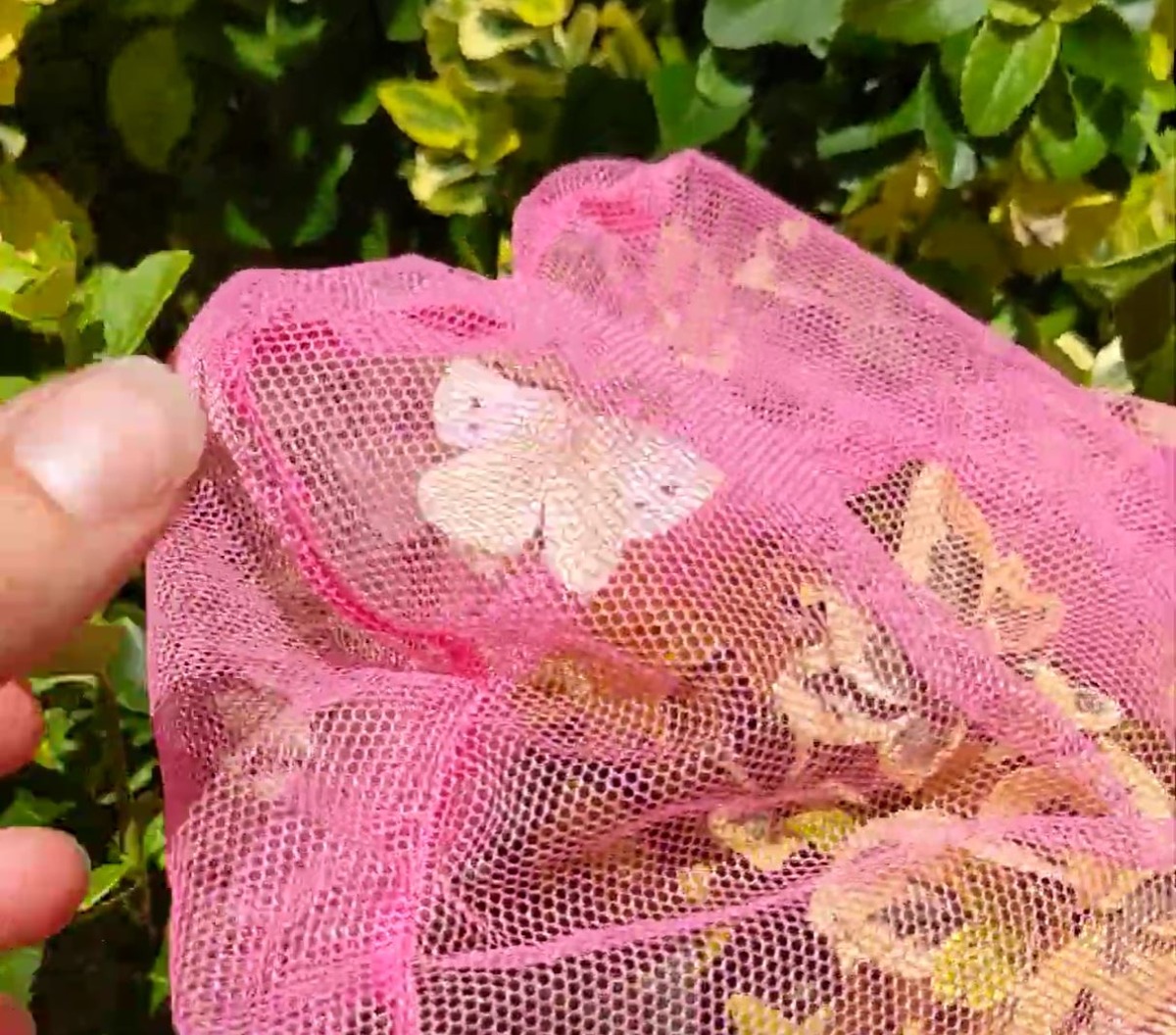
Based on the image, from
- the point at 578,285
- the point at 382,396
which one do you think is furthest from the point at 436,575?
the point at 578,285

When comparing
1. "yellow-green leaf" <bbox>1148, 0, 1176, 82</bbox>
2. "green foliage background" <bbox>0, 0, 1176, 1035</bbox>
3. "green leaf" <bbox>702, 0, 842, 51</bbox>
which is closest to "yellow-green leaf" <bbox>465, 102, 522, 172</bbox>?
"green foliage background" <bbox>0, 0, 1176, 1035</bbox>

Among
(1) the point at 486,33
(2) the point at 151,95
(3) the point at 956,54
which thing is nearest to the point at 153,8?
(2) the point at 151,95

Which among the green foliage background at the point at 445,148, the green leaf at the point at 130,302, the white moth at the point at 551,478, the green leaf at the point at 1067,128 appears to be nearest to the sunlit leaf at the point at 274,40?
the green foliage background at the point at 445,148

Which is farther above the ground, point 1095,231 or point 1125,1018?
point 1095,231

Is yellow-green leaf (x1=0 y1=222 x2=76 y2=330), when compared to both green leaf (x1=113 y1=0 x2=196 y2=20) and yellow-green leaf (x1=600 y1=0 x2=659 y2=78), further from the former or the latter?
yellow-green leaf (x1=600 y1=0 x2=659 y2=78)

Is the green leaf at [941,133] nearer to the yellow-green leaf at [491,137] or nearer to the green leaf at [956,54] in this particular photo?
the green leaf at [956,54]

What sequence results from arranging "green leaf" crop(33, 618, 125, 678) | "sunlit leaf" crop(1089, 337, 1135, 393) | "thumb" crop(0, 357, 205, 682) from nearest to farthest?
"thumb" crop(0, 357, 205, 682), "green leaf" crop(33, 618, 125, 678), "sunlit leaf" crop(1089, 337, 1135, 393)

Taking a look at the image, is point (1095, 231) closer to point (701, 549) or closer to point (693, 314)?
point (693, 314)
